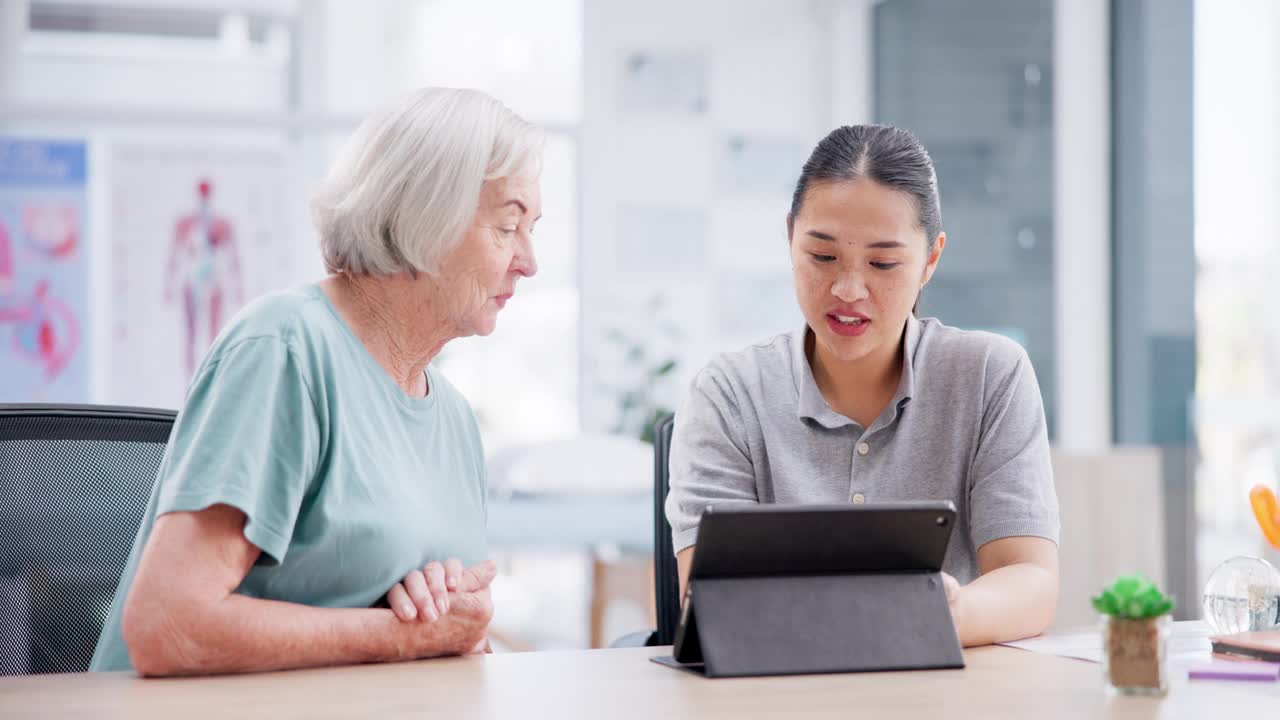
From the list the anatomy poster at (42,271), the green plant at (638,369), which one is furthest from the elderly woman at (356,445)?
the anatomy poster at (42,271)

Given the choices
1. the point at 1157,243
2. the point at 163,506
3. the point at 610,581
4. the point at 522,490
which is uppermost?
the point at 1157,243

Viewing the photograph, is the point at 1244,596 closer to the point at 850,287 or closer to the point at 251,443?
the point at 850,287

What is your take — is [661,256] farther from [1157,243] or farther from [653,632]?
[653,632]

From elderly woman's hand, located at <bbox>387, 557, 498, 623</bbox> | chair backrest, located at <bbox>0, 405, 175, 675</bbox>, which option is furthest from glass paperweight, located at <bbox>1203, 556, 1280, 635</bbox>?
chair backrest, located at <bbox>0, 405, 175, 675</bbox>

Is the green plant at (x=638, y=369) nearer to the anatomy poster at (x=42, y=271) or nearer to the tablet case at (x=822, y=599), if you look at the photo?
the anatomy poster at (x=42, y=271)

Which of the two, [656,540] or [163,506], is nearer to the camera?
[163,506]

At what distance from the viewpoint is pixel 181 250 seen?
4.95m

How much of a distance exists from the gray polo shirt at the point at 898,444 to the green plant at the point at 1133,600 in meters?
0.49

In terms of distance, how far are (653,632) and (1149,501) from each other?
2.01 metres

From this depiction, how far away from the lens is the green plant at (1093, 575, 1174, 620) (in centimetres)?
118

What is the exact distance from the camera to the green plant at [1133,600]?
1179 mm

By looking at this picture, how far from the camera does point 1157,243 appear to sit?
13.5 ft

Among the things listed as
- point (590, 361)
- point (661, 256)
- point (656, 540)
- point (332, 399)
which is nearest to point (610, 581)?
point (590, 361)

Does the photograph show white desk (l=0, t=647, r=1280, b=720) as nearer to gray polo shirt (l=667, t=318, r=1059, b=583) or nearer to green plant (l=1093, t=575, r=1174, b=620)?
green plant (l=1093, t=575, r=1174, b=620)
